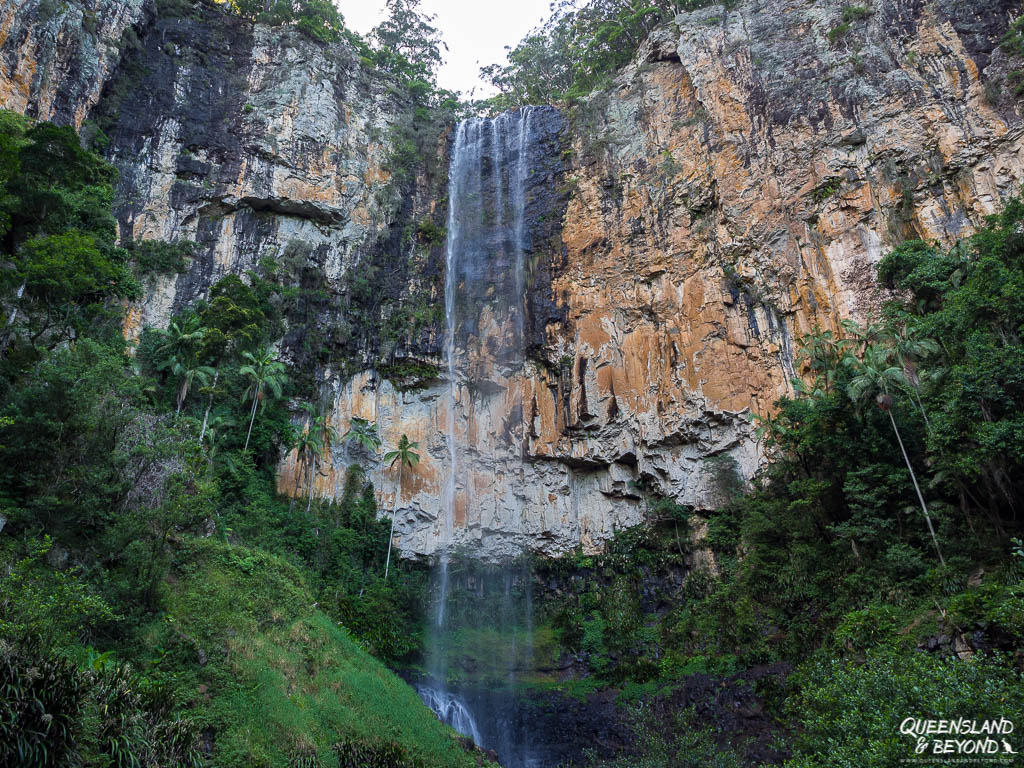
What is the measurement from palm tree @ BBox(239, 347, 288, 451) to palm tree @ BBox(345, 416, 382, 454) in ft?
13.3

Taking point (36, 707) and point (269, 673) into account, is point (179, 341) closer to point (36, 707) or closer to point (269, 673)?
point (269, 673)

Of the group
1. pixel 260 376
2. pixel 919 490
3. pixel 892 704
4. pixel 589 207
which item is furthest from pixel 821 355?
pixel 260 376

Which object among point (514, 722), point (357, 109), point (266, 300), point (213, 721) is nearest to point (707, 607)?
point (514, 722)

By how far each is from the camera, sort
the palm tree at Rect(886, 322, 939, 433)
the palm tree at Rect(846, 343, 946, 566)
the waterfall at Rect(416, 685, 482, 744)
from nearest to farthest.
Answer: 1. the palm tree at Rect(846, 343, 946, 566)
2. the palm tree at Rect(886, 322, 939, 433)
3. the waterfall at Rect(416, 685, 482, 744)

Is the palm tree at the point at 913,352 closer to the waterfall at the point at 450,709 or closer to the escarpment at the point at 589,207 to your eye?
the escarpment at the point at 589,207

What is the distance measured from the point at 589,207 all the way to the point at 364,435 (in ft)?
54.8

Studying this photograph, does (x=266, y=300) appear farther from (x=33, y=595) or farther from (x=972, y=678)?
(x=972, y=678)

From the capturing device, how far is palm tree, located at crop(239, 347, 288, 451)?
27.9 meters

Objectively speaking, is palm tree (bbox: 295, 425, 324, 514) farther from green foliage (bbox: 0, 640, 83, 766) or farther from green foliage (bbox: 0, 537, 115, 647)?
green foliage (bbox: 0, 640, 83, 766)

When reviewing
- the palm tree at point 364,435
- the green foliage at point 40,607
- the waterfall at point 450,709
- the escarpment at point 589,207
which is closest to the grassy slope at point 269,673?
the green foliage at point 40,607

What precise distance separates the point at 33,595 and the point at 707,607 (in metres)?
21.3

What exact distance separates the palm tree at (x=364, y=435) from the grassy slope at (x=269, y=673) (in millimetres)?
11108

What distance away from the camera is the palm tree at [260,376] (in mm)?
27859

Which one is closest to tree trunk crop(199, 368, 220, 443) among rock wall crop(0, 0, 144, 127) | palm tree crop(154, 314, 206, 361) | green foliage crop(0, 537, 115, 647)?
palm tree crop(154, 314, 206, 361)
